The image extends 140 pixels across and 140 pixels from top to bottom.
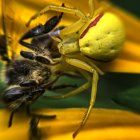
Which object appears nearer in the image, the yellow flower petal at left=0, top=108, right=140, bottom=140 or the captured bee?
the captured bee

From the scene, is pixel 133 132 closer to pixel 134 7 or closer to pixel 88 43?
pixel 88 43

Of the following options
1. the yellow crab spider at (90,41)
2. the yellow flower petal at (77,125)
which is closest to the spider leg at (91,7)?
the yellow crab spider at (90,41)

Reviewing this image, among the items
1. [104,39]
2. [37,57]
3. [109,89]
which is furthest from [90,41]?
[109,89]

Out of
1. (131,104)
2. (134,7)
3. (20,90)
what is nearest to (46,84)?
(20,90)

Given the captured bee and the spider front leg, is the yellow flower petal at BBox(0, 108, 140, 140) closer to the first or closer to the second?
the captured bee

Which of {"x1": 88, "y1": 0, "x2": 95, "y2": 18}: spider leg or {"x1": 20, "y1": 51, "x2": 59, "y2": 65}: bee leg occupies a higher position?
{"x1": 88, "y1": 0, "x2": 95, "y2": 18}: spider leg

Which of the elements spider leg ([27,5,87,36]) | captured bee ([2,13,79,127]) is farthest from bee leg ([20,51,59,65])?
spider leg ([27,5,87,36])

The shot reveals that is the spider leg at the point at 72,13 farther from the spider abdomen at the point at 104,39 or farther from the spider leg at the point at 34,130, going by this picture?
the spider leg at the point at 34,130

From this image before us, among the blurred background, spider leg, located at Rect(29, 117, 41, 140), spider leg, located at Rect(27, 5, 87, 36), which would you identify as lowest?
spider leg, located at Rect(29, 117, 41, 140)
